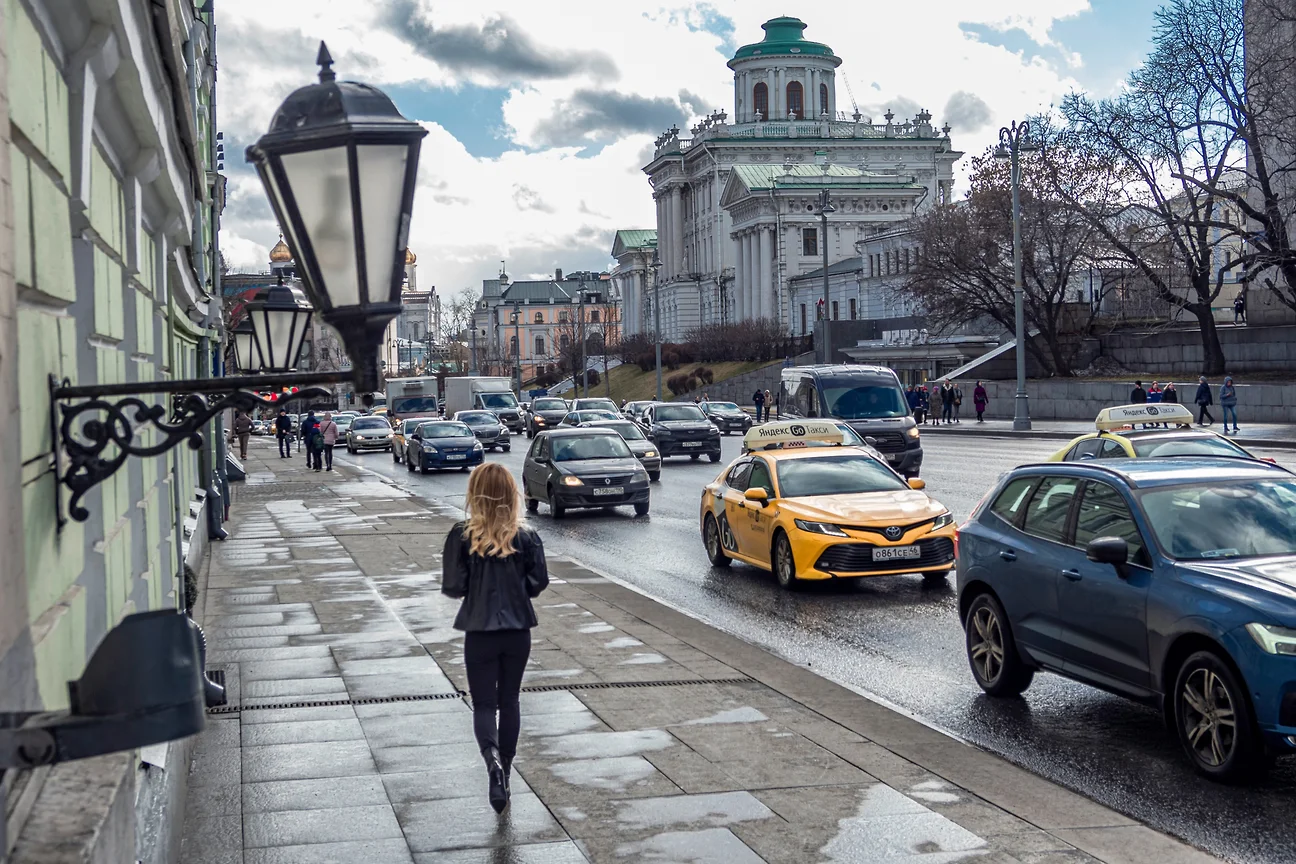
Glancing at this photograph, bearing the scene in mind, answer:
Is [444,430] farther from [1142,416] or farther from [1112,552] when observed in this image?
[1112,552]

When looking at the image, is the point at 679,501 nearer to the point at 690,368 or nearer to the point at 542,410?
the point at 542,410

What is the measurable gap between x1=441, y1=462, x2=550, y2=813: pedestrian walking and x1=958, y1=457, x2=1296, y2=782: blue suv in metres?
3.32

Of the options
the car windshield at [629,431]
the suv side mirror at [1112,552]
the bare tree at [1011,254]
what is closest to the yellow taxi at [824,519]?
the suv side mirror at [1112,552]

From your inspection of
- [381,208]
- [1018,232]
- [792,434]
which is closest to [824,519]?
[792,434]

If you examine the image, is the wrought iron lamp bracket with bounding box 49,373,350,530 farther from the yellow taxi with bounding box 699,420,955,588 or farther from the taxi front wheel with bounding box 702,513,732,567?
the taxi front wheel with bounding box 702,513,732,567

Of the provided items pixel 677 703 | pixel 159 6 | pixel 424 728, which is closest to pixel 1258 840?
pixel 677 703

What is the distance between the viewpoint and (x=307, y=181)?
3715 millimetres

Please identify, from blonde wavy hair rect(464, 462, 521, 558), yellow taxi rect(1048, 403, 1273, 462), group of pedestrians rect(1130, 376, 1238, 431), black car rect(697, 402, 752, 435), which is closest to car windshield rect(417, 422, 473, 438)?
black car rect(697, 402, 752, 435)

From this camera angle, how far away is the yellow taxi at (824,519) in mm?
15148

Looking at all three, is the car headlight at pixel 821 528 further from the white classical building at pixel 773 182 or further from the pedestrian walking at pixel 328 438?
the white classical building at pixel 773 182

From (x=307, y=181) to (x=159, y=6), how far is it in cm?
294

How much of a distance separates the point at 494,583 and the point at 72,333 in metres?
3.17

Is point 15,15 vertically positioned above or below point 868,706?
above

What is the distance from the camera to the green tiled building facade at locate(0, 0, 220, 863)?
3.04 m
